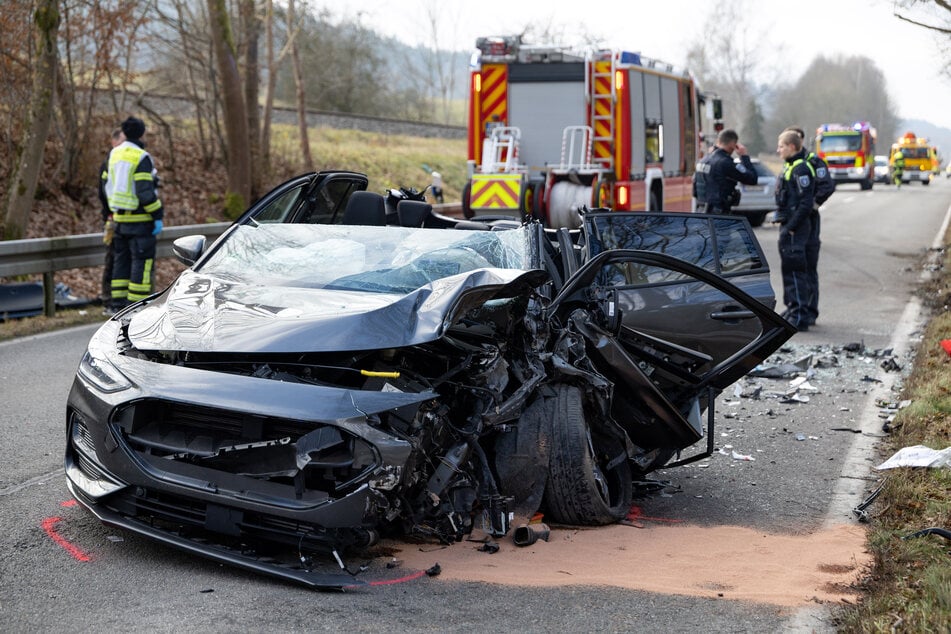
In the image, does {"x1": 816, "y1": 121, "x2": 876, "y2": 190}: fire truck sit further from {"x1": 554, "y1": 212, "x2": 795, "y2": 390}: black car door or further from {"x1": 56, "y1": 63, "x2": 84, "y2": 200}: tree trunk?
{"x1": 554, "y1": 212, "x2": 795, "y2": 390}: black car door

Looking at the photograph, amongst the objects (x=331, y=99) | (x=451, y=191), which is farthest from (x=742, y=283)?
(x=331, y=99)

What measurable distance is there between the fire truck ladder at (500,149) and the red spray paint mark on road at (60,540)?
1367 centimetres

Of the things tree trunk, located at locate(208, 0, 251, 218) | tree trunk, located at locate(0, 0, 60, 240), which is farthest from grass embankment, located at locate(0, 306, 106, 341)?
tree trunk, located at locate(208, 0, 251, 218)

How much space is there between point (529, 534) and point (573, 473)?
376 mm

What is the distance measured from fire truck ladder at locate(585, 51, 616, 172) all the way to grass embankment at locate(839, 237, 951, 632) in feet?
31.2

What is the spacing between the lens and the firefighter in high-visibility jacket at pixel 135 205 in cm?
1162

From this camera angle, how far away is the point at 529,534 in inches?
187

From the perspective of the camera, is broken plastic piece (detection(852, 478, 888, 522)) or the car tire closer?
the car tire

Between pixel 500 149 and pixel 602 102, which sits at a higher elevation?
pixel 602 102

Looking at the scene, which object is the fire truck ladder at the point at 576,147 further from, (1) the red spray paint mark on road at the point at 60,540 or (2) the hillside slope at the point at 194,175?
(1) the red spray paint mark on road at the point at 60,540

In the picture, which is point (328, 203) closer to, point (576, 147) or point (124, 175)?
point (124, 175)

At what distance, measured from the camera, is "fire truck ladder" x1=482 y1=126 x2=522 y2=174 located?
1797cm

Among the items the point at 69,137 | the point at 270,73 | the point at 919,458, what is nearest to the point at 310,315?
the point at 919,458

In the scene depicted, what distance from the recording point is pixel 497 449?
488cm
